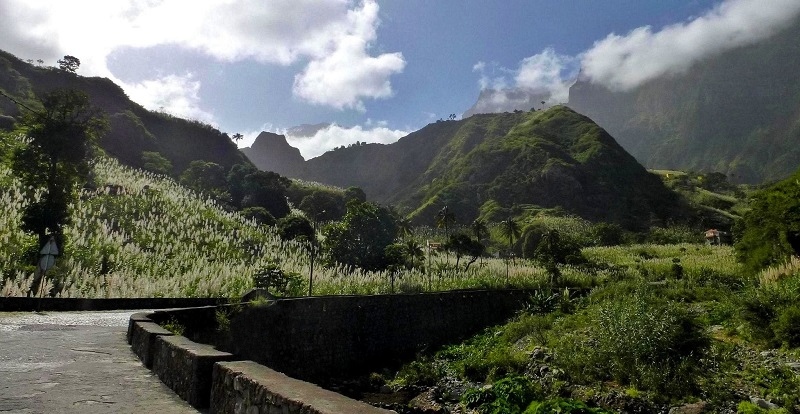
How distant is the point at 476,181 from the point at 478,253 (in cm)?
9122

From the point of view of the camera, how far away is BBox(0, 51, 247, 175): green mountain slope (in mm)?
91438

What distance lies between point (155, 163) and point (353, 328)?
86611mm

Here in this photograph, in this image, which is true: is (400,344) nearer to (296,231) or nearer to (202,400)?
(202,400)

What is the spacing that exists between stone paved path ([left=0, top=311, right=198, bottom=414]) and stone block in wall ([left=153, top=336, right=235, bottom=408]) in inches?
3.9

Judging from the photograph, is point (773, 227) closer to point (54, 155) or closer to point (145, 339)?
point (145, 339)

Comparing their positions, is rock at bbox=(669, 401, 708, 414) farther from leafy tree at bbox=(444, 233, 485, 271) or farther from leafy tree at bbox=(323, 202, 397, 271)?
leafy tree at bbox=(444, 233, 485, 271)

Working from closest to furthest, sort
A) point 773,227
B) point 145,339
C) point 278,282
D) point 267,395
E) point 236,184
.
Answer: point 267,395
point 145,339
point 278,282
point 773,227
point 236,184

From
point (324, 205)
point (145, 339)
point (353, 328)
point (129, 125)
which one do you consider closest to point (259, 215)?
point (324, 205)

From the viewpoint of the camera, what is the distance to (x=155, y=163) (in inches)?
3716

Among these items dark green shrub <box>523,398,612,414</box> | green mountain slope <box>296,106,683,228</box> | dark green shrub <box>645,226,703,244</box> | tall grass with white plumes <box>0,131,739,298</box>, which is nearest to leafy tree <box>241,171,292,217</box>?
tall grass with white plumes <box>0,131,739,298</box>

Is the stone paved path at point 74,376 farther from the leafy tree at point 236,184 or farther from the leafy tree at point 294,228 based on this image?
the leafy tree at point 236,184

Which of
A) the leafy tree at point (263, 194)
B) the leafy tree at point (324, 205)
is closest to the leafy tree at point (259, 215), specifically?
the leafy tree at point (263, 194)

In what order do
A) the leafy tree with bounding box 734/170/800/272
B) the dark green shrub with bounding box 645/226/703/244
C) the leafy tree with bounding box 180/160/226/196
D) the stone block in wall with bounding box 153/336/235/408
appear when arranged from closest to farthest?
the stone block in wall with bounding box 153/336/235/408, the leafy tree with bounding box 734/170/800/272, the dark green shrub with bounding box 645/226/703/244, the leafy tree with bounding box 180/160/226/196

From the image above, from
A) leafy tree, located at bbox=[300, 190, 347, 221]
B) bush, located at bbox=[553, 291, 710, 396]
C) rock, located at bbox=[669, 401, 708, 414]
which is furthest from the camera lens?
leafy tree, located at bbox=[300, 190, 347, 221]
